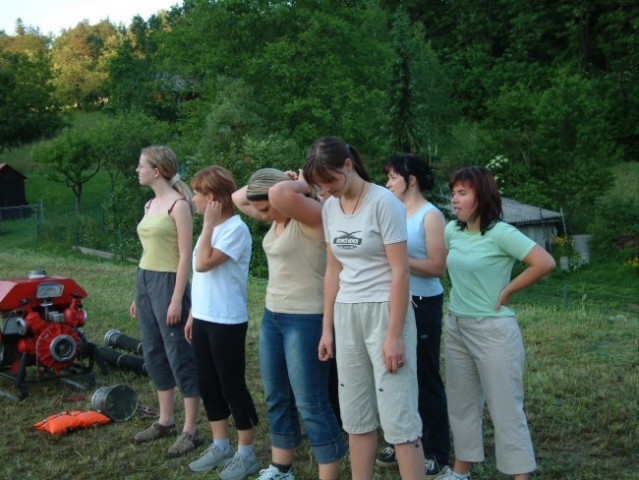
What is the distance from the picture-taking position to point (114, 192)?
25297 mm

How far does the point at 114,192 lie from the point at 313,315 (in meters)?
22.6

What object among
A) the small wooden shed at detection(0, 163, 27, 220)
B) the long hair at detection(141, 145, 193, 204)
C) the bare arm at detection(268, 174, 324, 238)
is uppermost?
the small wooden shed at detection(0, 163, 27, 220)

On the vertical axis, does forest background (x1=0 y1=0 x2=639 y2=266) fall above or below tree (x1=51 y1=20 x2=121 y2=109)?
below

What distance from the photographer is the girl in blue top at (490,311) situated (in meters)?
3.71

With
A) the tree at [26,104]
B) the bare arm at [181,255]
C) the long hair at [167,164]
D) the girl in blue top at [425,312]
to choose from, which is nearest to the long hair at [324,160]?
the girl in blue top at [425,312]

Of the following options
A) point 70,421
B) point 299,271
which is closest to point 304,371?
point 299,271

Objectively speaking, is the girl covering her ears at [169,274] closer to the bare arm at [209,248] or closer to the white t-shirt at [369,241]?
the bare arm at [209,248]

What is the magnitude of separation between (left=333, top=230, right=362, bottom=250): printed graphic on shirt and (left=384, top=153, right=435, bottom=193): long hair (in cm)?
87

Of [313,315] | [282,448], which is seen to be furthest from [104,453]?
[313,315]

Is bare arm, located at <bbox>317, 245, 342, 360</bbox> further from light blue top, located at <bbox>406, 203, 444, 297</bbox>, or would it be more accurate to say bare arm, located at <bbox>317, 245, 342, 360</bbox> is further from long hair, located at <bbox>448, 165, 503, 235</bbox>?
long hair, located at <bbox>448, 165, 503, 235</bbox>

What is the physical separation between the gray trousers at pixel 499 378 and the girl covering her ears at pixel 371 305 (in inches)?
18.8

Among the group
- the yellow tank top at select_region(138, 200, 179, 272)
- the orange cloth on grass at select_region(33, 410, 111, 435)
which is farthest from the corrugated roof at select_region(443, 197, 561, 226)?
the yellow tank top at select_region(138, 200, 179, 272)

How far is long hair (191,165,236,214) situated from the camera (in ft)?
14.0

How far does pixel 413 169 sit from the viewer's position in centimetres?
421
